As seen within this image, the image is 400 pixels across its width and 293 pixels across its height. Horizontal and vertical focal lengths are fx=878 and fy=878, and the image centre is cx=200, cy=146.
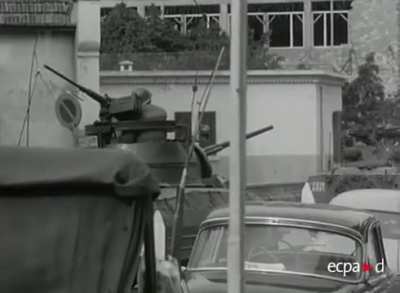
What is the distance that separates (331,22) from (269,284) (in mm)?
38929

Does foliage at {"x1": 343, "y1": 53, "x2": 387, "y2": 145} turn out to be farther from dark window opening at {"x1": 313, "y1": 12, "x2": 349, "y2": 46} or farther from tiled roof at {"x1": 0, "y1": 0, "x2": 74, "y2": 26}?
tiled roof at {"x1": 0, "y1": 0, "x2": 74, "y2": 26}

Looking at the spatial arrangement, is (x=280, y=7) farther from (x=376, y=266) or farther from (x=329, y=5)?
(x=376, y=266)

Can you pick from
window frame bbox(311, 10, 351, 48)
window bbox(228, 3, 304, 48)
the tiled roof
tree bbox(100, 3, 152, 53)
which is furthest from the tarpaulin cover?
window frame bbox(311, 10, 351, 48)

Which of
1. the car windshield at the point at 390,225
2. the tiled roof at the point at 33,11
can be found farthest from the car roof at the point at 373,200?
the tiled roof at the point at 33,11

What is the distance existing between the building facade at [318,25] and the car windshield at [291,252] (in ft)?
103

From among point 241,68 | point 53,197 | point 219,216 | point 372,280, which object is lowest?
point 372,280

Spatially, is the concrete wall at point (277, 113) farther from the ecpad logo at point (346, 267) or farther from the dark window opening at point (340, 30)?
the dark window opening at point (340, 30)

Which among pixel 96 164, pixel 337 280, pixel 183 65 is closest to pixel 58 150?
pixel 96 164

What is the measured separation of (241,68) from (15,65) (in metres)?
11.7

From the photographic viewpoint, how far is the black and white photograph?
3285mm

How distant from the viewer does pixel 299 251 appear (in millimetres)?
6273

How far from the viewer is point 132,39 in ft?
111

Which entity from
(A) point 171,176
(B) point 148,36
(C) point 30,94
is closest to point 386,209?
(A) point 171,176

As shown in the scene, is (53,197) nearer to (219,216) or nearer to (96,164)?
(96,164)
